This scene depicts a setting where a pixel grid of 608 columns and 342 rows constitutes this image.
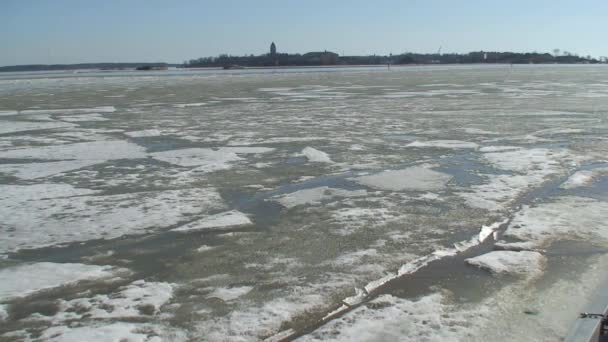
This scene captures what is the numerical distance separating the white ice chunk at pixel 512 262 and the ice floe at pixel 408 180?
1733 millimetres

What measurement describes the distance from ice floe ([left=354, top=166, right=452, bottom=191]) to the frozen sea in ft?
0.07

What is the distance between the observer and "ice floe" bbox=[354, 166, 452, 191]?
16.3ft

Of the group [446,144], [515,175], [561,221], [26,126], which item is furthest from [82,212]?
[26,126]

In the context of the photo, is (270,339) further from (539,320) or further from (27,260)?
(27,260)

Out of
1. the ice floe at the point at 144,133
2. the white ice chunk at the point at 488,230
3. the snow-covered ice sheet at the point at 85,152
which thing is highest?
the ice floe at the point at 144,133

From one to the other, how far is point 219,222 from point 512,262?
79.7 inches

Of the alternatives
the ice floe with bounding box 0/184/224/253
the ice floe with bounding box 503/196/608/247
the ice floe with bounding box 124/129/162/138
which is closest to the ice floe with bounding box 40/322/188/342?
the ice floe with bounding box 0/184/224/253

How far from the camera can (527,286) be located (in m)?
2.75

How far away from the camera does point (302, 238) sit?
11.8ft

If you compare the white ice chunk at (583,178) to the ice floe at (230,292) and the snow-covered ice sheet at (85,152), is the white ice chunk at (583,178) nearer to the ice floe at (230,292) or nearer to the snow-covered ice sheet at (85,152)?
the ice floe at (230,292)

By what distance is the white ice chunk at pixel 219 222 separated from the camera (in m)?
3.85

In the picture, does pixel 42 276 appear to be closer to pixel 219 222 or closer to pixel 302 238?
pixel 219 222

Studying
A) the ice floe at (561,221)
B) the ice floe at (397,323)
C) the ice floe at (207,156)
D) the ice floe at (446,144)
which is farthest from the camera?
the ice floe at (446,144)

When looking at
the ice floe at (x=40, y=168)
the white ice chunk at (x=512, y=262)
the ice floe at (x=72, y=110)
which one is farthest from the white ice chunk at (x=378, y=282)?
the ice floe at (x=72, y=110)
